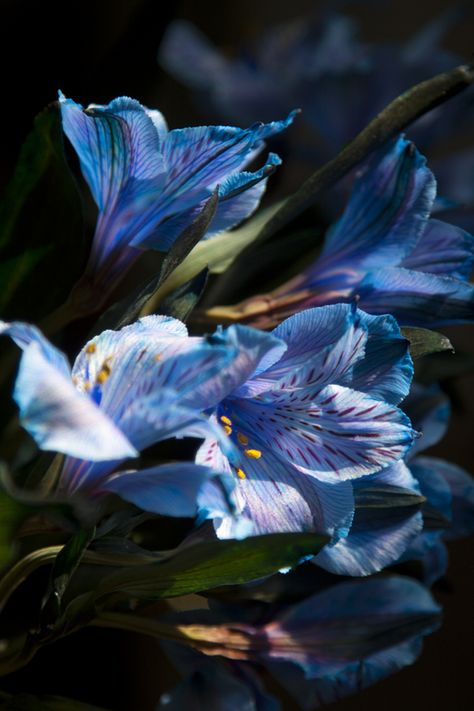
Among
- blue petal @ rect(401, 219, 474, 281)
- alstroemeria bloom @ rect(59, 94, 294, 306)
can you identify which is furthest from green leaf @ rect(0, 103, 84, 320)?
blue petal @ rect(401, 219, 474, 281)

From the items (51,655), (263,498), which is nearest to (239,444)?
(263,498)

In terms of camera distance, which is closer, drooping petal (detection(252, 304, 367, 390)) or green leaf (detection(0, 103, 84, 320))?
A: drooping petal (detection(252, 304, 367, 390))

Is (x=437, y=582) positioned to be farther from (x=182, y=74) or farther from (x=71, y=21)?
(x=71, y=21)

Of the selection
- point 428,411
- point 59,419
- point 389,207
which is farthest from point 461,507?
point 59,419

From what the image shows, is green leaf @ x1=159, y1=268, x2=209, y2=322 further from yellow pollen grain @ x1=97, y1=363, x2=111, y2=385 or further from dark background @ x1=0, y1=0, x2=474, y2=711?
dark background @ x1=0, y1=0, x2=474, y2=711

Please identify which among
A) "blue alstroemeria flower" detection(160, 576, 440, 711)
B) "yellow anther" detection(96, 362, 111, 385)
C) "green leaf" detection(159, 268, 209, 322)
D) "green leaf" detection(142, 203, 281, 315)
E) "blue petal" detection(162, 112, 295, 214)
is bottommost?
"blue alstroemeria flower" detection(160, 576, 440, 711)

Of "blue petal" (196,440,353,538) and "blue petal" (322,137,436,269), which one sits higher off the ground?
"blue petal" (322,137,436,269)

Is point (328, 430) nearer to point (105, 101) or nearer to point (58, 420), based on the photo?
point (58, 420)
